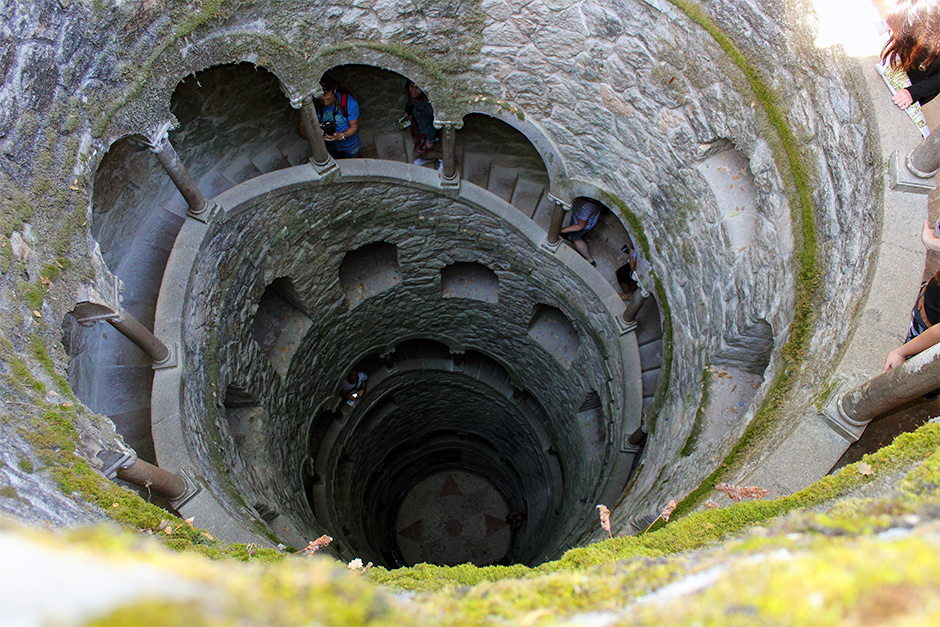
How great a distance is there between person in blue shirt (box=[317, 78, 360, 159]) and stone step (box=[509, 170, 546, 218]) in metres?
3.27

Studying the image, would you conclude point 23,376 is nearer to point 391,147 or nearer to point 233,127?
point 233,127

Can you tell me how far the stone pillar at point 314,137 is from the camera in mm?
8070

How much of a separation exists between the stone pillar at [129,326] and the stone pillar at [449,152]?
5318mm

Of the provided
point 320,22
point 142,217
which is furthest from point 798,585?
point 142,217

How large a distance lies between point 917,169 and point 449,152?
→ 655cm

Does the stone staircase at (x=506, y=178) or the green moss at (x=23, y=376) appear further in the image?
the stone staircase at (x=506, y=178)

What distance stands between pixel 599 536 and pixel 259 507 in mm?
4673

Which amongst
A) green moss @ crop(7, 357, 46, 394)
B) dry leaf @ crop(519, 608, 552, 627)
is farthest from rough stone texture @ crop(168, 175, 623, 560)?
dry leaf @ crop(519, 608, 552, 627)

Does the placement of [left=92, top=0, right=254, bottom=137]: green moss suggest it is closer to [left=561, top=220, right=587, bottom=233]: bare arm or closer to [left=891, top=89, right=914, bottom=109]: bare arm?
[left=561, top=220, right=587, bottom=233]: bare arm

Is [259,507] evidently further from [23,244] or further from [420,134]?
[420,134]

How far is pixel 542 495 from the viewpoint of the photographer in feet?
48.2

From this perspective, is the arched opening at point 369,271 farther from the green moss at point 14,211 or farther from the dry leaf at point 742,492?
the dry leaf at point 742,492

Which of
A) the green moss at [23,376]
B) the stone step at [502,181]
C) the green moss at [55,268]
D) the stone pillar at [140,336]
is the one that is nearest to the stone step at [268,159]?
the stone step at [502,181]

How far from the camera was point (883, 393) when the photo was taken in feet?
13.0
